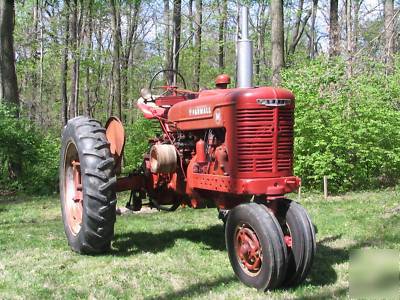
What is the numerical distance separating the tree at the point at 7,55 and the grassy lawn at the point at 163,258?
599 cm

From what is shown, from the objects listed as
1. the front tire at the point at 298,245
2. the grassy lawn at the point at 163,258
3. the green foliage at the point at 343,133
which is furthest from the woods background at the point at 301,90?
the front tire at the point at 298,245

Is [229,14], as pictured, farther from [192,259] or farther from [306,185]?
[192,259]

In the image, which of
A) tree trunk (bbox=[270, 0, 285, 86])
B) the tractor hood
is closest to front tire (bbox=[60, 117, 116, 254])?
the tractor hood

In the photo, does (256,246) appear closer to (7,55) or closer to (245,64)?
(245,64)

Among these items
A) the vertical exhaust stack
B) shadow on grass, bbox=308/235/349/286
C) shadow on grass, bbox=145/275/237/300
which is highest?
the vertical exhaust stack

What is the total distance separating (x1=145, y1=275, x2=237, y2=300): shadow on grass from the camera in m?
4.35

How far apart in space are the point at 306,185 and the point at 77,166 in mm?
6550

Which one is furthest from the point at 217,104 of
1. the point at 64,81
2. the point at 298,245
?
the point at 64,81

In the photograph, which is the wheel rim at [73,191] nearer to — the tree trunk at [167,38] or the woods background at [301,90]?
the woods background at [301,90]

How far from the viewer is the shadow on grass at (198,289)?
14.3 ft

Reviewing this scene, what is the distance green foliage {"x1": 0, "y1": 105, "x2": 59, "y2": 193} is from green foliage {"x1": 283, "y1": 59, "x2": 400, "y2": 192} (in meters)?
5.94

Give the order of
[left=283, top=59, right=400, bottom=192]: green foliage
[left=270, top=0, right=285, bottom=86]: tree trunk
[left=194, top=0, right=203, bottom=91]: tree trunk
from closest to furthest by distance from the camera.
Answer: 1. [left=283, top=59, right=400, bottom=192]: green foliage
2. [left=270, top=0, right=285, bottom=86]: tree trunk
3. [left=194, top=0, right=203, bottom=91]: tree trunk

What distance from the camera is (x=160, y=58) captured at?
28844 millimetres

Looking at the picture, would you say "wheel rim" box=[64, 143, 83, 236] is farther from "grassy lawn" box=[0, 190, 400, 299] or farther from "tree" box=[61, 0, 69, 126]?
"tree" box=[61, 0, 69, 126]
